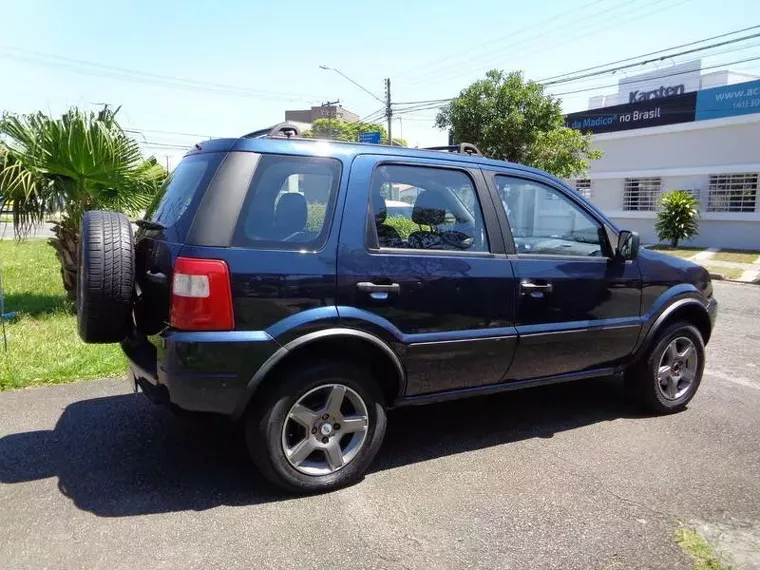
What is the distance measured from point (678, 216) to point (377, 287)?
18.8 meters

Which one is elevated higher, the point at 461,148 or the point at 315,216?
the point at 461,148

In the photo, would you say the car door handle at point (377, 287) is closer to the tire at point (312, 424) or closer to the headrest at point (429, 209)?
the tire at point (312, 424)

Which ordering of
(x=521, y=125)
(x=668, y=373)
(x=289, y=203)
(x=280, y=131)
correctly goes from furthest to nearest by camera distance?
(x=521, y=125)
(x=668, y=373)
(x=280, y=131)
(x=289, y=203)

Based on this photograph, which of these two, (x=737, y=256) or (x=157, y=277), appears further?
(x=737, y=256)

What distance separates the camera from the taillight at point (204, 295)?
2.95 metres

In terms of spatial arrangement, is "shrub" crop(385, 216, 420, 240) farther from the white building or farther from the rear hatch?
the white building

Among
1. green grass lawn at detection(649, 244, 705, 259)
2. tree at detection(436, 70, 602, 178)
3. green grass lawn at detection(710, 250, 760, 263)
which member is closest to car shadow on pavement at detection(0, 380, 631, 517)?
tree at detection(436, 70, 602, 178)

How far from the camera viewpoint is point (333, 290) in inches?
125

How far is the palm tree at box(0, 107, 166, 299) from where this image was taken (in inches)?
276

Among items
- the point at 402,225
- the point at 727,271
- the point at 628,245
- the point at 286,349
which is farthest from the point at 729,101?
the point at 286,349

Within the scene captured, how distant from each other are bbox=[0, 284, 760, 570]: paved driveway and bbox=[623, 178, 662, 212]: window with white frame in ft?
64.4

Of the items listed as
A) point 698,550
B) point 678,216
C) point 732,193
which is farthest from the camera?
point 732,193

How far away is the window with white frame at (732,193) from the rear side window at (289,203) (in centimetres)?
1995

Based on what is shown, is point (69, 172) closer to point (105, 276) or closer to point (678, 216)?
point (105, 276)
